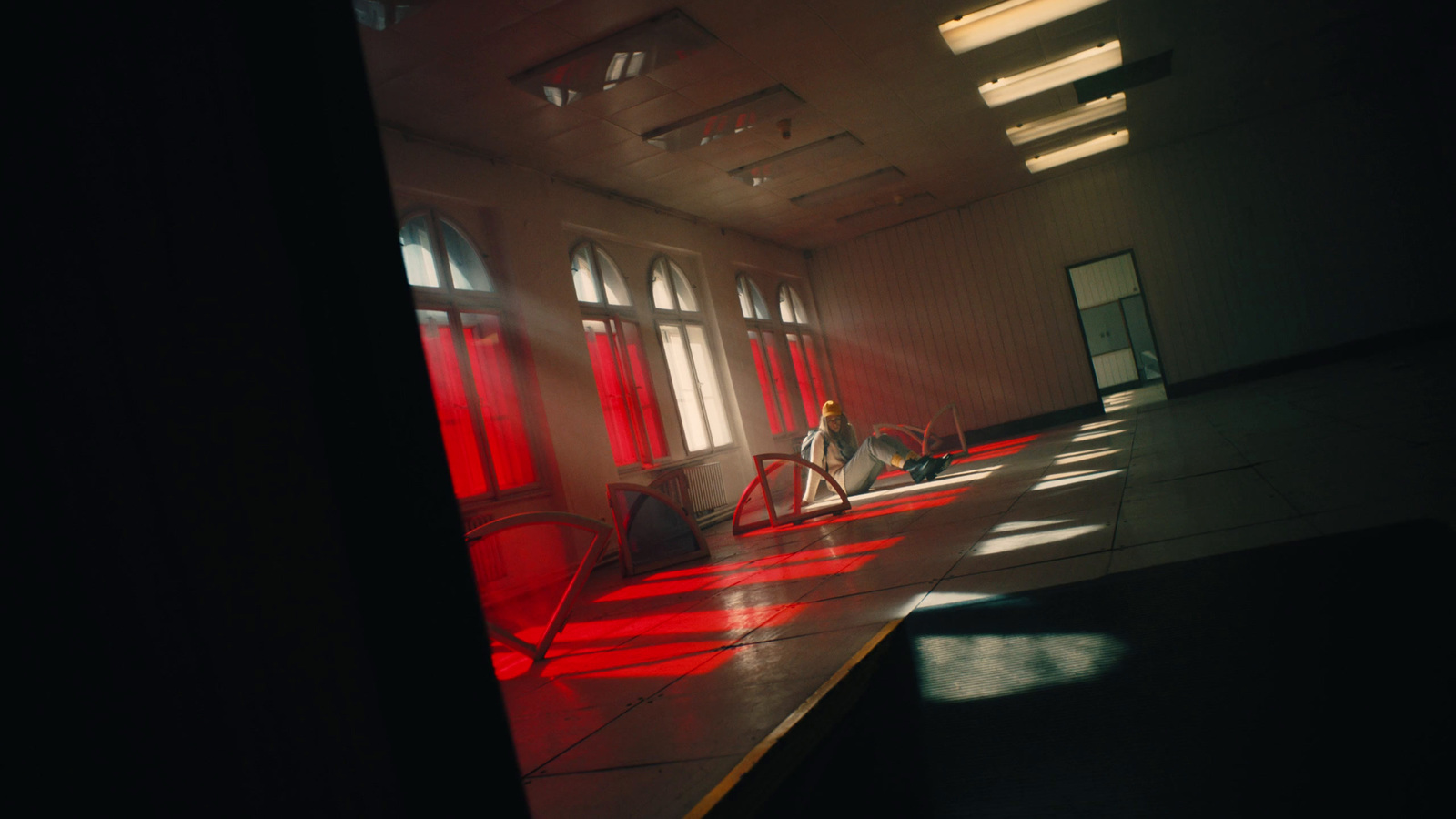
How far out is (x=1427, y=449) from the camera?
12.1 feet

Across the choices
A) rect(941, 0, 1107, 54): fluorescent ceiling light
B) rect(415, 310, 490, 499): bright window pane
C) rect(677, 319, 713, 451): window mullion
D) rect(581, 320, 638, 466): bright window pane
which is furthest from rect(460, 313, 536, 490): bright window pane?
rect(941, 0, 1107, 54): fluorescent ceiling light

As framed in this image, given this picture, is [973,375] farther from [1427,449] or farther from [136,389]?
[136,389]

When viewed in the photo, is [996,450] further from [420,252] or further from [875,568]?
[420,252]

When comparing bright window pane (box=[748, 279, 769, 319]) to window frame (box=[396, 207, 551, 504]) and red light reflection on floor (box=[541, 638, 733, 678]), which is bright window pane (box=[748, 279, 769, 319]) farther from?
red light reflection on floor (box=[541, 638, 733, 678])

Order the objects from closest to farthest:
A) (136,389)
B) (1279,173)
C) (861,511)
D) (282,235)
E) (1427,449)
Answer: (136,389) < (282,235) < (1427,449) < (861,511) < (1279,173)

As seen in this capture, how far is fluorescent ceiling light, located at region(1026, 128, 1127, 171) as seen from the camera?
12.1m

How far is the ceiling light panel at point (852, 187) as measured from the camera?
11109 mm

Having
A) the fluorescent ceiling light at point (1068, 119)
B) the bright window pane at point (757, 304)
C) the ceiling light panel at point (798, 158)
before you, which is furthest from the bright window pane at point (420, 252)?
the fluorescent ceiling light at point (1068, 119)

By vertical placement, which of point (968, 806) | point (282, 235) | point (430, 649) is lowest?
point (968, 806)

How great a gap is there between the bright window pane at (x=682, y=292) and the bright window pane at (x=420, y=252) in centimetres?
405

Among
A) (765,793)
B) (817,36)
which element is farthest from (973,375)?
(765,793)

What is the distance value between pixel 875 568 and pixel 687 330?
6560mm

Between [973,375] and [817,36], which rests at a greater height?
[817,36]

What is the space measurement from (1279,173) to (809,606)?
501 inches
